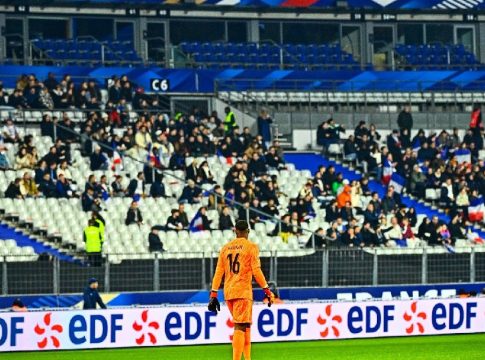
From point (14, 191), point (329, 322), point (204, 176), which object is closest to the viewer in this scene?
point (329, 322)

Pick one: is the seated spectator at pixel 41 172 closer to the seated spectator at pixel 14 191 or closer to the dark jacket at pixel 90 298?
the seated spectator at pixel 14 191

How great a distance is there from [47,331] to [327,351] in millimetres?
4867

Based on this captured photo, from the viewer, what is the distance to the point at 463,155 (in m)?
45.6

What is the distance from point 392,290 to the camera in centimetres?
3369

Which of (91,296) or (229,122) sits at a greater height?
(229,122)

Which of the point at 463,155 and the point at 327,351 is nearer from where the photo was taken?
the point at 327,351

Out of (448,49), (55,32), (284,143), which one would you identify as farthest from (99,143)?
(448,49)

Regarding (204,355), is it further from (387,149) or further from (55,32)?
(55,32)

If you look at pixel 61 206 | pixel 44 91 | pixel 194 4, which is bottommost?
pixel 61 206

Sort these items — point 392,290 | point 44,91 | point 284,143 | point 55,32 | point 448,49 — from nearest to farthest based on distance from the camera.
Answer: point 392,290 < point 44,91 < point 284,143 < point 55,32 < point 448,49

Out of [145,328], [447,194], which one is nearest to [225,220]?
[447,194]

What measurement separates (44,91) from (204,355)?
18592mm

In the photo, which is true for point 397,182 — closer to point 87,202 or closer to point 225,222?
point 225,222

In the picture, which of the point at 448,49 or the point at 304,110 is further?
the point at 448,49
